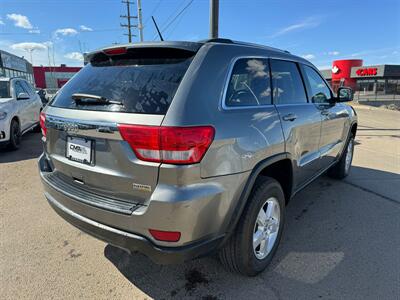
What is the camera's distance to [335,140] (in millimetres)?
4359

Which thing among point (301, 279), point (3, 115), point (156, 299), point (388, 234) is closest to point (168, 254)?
point (156, 299)

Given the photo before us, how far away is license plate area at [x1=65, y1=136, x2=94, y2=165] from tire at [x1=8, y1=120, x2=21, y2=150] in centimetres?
545

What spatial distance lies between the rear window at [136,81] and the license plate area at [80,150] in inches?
9.6

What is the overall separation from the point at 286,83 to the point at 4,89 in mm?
6943

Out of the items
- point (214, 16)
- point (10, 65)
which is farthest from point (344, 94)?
point (10, 65)

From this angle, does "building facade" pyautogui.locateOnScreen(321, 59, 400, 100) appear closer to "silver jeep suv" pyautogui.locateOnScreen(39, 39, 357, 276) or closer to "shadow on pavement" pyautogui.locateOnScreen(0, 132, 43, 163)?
"shadow on pavement" pyautogui.locateOnScreen(0, 132, 43, 163)

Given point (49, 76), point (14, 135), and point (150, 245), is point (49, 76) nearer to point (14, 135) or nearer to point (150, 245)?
point (14, 135)

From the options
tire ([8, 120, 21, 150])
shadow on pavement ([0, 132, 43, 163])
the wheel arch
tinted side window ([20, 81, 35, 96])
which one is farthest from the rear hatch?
tinted side window ([20, 81, 35, 96])

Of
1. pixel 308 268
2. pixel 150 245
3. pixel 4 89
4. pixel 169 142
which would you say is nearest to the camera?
pixel 169 142

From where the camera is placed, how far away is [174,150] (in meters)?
1.87

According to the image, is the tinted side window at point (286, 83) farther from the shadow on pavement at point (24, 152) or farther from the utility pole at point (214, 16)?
the utility pole at point (214, 16)

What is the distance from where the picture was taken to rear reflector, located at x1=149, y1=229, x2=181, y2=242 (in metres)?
1.94

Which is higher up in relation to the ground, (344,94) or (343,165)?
(344,94)

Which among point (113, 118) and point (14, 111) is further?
point (14, 111)
